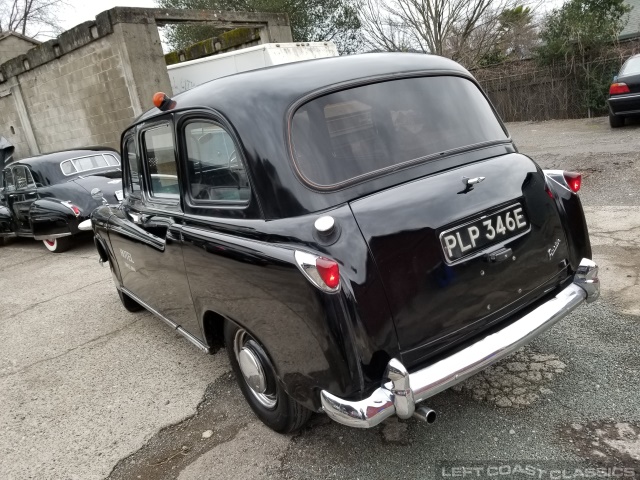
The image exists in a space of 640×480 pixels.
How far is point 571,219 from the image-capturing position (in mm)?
2758

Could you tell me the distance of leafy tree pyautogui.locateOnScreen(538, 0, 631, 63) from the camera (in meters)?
13.8

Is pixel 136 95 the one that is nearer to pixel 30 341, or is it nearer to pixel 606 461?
pixel 30 341

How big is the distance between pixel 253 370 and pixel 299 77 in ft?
5.17

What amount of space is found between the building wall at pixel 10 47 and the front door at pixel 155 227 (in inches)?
861

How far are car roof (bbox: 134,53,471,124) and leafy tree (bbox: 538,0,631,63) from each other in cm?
1375

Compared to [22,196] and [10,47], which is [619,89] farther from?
[10,47]

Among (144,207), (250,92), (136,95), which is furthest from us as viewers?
(136,95)

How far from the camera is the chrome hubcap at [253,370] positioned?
2.58 meters

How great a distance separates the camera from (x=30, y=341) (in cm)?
455

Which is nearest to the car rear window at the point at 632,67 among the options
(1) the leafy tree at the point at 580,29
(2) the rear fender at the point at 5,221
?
(1) the leafy tree at the point at 580,29

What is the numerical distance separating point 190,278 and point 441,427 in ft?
5.38

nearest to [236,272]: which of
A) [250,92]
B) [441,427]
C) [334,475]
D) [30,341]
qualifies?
[250,92]

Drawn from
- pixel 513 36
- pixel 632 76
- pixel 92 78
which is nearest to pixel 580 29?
pixel 632 76

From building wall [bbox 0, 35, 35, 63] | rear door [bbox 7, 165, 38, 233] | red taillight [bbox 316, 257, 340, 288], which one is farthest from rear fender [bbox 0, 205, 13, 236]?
building wall [bbox 0, 35, 35, 63]
